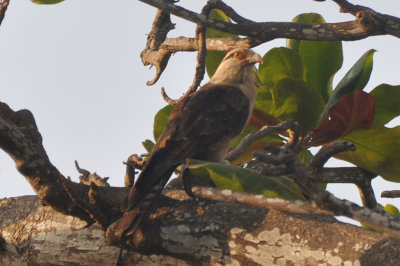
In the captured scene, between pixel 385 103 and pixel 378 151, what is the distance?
382 mm

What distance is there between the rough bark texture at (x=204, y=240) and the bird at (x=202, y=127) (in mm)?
154

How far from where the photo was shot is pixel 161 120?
17.4ft

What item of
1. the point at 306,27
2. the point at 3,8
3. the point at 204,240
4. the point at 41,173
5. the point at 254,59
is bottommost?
the point at 204,240

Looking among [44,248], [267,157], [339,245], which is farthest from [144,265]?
[267,157]

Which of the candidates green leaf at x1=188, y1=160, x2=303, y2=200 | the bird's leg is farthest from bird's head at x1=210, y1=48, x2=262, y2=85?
green leaf at x1=188, y1=160, x2=303, y2=200

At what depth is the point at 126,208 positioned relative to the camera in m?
3.67

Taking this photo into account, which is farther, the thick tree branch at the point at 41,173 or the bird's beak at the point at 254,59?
the bird's beak at the point at 254,59

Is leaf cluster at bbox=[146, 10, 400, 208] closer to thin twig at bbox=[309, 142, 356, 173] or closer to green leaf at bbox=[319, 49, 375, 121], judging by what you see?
green leaf at bbox=[319, 49, 375, 121]

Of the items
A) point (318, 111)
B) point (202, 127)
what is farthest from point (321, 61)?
point (202, 127)

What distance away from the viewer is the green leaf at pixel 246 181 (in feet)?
11.4

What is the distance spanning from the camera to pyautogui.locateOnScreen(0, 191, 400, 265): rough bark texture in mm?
3143

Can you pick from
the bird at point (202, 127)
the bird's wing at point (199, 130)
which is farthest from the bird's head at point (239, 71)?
the bird's wing at point (199, 130)

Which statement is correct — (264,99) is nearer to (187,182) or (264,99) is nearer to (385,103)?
(385,103)

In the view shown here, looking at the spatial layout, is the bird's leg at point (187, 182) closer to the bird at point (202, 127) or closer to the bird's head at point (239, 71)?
the bird at point (202, 127)
